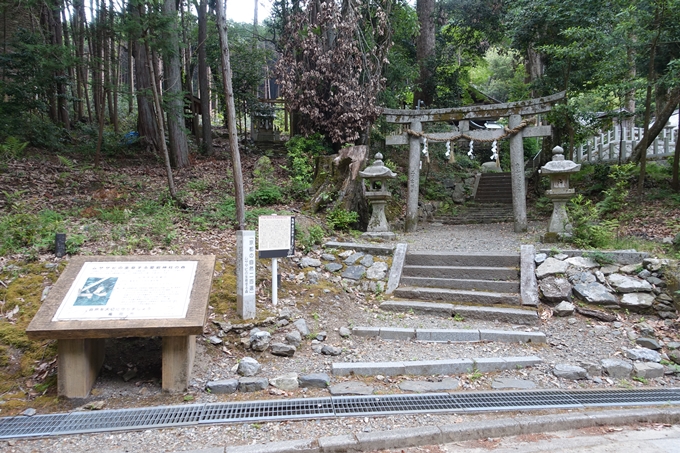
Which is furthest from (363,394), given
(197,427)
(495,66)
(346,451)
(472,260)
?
(495,66)

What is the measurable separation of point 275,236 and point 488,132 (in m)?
7.10

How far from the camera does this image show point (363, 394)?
399 cm

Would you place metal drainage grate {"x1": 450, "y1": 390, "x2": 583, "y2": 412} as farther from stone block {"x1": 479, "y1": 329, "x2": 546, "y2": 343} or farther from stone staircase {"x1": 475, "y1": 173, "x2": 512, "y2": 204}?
stone staircase {"x1": 475, "y1": 173, "x2": 512, "y2": 204}

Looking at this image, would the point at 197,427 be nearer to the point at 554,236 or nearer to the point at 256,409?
the point at 256,409

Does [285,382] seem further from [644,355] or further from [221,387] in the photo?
[644,355]

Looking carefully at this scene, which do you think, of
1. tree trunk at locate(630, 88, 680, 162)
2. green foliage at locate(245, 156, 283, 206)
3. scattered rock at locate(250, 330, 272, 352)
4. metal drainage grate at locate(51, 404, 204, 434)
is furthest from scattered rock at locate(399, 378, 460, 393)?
tree trunk at locate(630, 88, 680, 162)

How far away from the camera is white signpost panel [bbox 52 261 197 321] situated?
373 cm

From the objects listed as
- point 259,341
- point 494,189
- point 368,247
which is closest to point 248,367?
point 259,341

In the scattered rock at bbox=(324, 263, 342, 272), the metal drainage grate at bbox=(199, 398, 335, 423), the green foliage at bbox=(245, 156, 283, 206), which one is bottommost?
the metal drainage grate at bbox=(199, 398, 335, 423)

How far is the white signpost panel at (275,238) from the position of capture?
5414mm

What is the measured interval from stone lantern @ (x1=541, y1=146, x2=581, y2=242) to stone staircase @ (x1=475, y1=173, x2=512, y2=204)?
7.94 meters

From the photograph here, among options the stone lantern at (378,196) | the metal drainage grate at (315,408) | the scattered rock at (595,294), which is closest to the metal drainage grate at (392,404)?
the metal drainage grate at (315,408)

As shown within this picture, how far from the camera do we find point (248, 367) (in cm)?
434

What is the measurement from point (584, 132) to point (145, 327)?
14.8 meters
